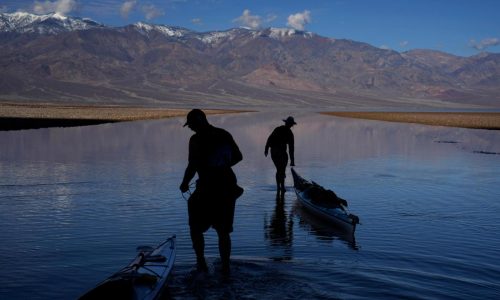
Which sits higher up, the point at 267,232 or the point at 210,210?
the point at 210,210

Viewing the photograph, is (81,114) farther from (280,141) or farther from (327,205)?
(327,205)

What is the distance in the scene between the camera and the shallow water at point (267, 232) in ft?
24.9

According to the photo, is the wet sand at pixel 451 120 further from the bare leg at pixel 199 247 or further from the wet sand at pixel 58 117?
the bare leg at pixel 199 247

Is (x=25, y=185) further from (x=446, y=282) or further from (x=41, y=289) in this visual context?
(x=446, y=282)

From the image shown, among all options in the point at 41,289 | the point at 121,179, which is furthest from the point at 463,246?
the point at 121,179

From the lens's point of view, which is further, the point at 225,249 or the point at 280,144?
the point at 280,144

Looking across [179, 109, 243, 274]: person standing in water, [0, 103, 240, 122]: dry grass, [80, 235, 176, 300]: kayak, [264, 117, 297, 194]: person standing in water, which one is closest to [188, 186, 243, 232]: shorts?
[179, 109, 243, 274]: person standing in water

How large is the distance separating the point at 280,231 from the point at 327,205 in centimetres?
133

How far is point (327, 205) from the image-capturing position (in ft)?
38.2

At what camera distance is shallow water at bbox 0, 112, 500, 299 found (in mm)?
7586

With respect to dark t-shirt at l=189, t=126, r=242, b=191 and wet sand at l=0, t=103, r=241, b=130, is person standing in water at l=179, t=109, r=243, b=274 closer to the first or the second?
dark t-shirt at l=189, t=126, r=242, b=191

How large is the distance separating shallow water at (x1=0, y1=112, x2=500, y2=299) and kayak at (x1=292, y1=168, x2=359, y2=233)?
190 millimetres

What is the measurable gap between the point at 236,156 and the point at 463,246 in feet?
13.4

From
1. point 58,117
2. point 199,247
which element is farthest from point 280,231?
point 58,117
